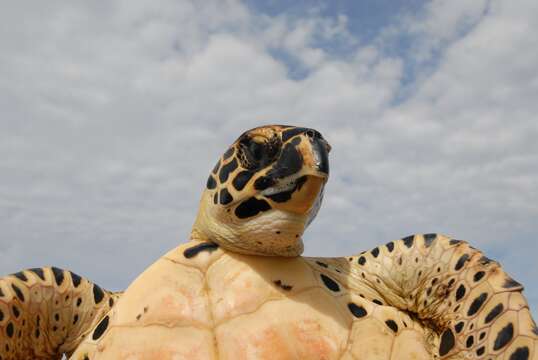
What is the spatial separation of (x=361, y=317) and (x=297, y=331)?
55 centimetres

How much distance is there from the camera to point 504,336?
2975mm

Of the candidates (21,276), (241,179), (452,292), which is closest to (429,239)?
(452,292)

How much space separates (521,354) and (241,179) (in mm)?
2093

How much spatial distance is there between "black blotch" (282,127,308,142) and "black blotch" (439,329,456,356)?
1833mm

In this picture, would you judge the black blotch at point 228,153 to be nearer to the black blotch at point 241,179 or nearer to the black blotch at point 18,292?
the black blotch at point 241,179

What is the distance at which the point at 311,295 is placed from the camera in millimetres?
3088

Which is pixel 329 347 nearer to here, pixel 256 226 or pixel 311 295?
pixel 311 295

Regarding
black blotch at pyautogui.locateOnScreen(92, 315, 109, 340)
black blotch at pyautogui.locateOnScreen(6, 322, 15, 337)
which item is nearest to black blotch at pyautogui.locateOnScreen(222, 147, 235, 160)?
black blotch at pyautogui.locateOnScreen(92, 315, 109, 340)

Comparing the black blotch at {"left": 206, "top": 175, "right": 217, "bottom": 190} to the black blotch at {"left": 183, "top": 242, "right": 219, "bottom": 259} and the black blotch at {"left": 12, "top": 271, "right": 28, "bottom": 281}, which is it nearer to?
the black blotch at {"left": 183, "top": 242, "right": 219, "bottom": 259}

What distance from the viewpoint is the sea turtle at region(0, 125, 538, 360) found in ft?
9.18

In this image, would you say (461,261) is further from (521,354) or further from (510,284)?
(521,354)

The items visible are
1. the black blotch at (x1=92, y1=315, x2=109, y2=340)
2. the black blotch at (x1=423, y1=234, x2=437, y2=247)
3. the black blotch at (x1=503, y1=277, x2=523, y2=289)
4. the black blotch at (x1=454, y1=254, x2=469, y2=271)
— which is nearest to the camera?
the black blotch at (x1=92, y1=315, x2=109, y2=340)

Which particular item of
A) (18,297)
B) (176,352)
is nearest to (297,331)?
(176,352)

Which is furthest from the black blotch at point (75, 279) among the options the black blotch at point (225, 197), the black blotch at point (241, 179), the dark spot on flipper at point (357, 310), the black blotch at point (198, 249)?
the dark spot on flipper at point (357, 310)
